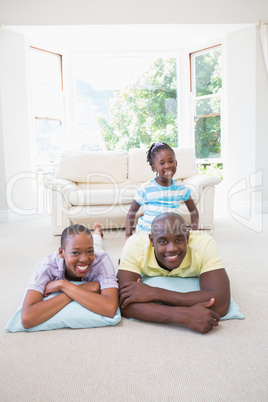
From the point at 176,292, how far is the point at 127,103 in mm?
4384

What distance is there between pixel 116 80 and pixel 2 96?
1.83 m

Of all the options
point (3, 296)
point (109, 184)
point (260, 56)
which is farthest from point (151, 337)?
point (260, 56)

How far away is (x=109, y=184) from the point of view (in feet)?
13.4

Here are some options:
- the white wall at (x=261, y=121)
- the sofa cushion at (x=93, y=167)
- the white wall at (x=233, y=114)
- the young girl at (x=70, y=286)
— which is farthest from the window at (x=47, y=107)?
the young girl at (x=70, y=286)

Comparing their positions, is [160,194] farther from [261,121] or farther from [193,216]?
[261,121]

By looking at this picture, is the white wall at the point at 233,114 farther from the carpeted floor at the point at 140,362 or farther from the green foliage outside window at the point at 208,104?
the carpeted floor at the point at 140,362

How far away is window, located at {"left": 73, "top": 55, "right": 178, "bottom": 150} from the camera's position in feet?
17.7

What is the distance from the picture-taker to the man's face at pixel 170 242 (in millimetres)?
1516

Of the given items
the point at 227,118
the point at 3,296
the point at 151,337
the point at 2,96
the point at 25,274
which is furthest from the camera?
the point at 227,118

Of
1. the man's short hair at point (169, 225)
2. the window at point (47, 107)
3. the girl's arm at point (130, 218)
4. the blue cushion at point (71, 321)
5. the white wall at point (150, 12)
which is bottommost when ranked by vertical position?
the blue cushion at point (71, 321)

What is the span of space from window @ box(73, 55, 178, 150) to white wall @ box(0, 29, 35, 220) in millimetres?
1019

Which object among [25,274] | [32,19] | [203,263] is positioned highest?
[32,19]

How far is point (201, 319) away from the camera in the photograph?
142 centimetres

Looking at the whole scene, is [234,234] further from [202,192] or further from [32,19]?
[32,19]
